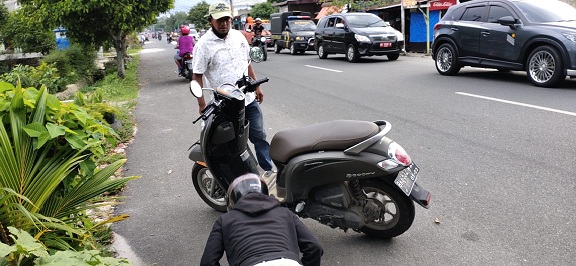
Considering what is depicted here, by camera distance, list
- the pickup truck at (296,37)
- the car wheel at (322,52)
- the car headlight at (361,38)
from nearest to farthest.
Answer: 1. the car headlight at (361,38)
2. the car wheel at (322,52)
3. the pickup truck at (296,37)

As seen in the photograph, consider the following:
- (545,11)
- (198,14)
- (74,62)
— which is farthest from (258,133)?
(198,14)

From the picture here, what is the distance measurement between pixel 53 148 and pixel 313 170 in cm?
164

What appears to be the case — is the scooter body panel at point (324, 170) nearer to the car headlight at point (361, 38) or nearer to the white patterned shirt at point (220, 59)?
the white patterned shirt at point (220, 59)

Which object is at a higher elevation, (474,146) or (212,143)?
(212,143)

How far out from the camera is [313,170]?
3.23 m

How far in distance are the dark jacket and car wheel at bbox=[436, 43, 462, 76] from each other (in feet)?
32.5

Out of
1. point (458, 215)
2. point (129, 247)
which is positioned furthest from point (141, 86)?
point (458, 215)

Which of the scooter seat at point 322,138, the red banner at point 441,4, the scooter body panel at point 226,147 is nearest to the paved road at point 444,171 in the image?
the scooter body panel at point 226,147

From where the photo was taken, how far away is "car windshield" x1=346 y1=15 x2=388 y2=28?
54.3 feet

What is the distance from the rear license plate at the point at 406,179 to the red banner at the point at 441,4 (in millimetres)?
16549

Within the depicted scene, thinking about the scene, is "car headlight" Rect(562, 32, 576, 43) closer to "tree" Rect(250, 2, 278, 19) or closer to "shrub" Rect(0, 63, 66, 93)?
"shrub" Rect(0, 63, 66, 93)

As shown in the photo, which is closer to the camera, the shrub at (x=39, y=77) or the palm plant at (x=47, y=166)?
the palm plant at (x=47, y=166)

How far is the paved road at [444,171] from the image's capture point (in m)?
3.41

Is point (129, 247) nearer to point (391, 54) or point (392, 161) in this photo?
point (392, 161)
